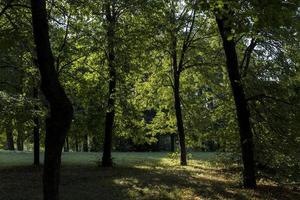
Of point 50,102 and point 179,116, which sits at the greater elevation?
point 179,116

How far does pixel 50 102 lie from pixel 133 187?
8.44m

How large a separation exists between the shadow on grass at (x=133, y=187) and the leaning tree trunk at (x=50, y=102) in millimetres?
5779

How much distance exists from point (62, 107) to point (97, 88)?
15.8 metres

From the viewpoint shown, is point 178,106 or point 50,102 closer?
point 50,102

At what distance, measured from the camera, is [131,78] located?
27219mm

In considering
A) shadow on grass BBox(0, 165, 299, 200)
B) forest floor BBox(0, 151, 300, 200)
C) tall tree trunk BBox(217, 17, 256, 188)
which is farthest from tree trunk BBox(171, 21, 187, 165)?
tall tree trunk BBox(217, 17, 256, 188)

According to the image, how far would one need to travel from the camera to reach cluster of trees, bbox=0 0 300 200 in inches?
392

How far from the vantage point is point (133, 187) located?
17609mm

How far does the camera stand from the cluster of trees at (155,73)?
9.95m

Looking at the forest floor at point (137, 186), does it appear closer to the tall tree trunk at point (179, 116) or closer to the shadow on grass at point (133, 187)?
the shadow on grass at point (133, 187)

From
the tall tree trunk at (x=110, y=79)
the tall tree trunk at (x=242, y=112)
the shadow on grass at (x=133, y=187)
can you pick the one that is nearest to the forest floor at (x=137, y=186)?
the shadow on grass at (x=133, y=187)

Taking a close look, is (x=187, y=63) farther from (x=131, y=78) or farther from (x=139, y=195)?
(x=139, y=195)

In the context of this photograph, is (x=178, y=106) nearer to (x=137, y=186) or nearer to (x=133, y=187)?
(x=137, y=186)

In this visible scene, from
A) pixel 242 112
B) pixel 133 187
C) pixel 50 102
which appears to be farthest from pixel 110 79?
pixel 50 102
